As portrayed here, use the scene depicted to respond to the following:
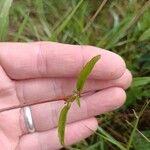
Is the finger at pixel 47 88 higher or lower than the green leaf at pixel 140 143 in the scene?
higher

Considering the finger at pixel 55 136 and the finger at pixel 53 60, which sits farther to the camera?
the finger at pixel 55 136

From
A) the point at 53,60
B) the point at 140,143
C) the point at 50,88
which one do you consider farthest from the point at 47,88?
the point at 140,143

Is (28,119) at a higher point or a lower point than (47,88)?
lower

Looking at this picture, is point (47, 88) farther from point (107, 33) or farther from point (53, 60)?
point (107, 33)

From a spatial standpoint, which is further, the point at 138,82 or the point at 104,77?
the point at 138,82

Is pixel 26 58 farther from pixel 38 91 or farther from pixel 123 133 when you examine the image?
pixel 123 133

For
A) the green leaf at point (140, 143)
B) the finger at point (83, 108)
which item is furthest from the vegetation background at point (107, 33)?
the finger at point (83, 108)

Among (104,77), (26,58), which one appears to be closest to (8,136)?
(26,58)

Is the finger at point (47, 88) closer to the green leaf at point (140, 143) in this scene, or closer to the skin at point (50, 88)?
the skin at point (50, 88)
